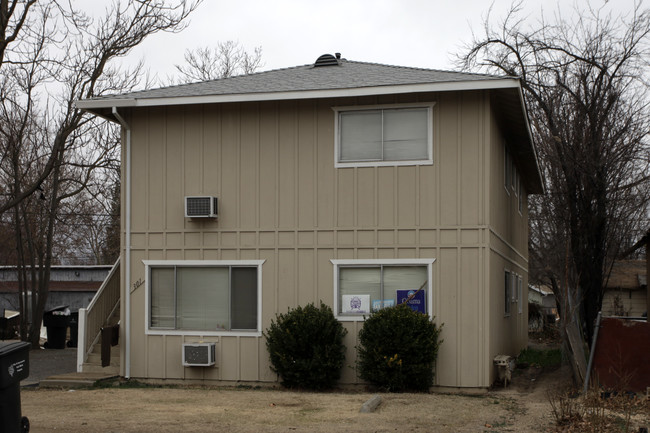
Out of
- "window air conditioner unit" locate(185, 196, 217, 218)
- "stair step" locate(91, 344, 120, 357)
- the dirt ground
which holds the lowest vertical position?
the dirt ground

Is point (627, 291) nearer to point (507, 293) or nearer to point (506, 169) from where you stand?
point (507, 293)

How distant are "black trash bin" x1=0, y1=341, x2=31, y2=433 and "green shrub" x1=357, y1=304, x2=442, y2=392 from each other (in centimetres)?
666

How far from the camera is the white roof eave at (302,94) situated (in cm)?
1331

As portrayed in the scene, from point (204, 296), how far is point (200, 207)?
5.51 feet

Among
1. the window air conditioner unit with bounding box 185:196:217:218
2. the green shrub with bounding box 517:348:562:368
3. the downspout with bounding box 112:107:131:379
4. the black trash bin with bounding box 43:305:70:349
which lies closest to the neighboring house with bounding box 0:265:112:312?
the black trash bin with bounding box 43:305:70:349

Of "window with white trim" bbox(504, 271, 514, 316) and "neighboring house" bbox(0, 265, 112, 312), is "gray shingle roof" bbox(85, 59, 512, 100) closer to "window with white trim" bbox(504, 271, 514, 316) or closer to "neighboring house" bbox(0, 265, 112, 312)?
"window with white trim" bbox(504, 271, 514, 316)

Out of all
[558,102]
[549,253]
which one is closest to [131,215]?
[558,102]

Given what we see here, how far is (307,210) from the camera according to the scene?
14375 mm

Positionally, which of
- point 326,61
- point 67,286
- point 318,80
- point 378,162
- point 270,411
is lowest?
point 270,411

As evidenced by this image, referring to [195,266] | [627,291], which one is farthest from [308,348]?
[627,291]

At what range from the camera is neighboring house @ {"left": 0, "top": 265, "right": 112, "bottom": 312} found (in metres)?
30.0

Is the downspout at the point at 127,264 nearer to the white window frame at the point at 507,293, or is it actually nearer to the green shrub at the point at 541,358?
the white window frame at the point at 507,293

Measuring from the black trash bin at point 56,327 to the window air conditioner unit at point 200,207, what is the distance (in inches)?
436

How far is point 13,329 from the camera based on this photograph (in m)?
25.4
